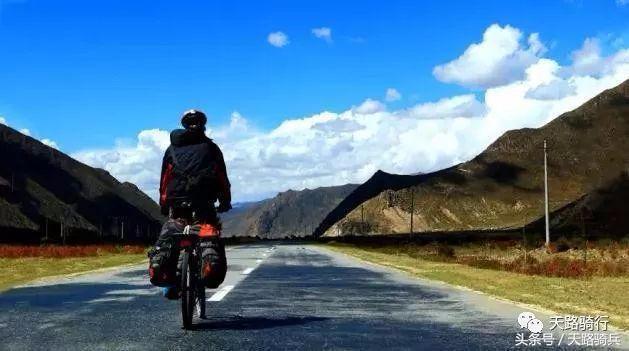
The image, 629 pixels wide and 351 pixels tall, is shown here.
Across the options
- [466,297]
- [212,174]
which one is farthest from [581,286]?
[212,174]

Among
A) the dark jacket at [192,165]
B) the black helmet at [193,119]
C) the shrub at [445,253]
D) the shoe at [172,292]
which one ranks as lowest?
the shrub at [445,253]

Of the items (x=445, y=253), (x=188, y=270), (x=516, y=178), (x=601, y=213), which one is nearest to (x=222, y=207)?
(x=188, y=270)

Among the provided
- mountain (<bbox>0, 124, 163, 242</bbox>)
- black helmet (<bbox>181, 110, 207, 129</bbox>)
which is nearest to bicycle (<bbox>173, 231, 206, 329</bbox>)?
black helmet (<bbox>181, 110, 207, 129</bbox>)

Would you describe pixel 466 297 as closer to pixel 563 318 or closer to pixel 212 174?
pixel 563 318

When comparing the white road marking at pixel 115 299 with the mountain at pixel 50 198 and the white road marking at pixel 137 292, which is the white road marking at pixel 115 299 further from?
the mountain at pixel 50 198

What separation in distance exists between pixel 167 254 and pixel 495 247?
56042 mm

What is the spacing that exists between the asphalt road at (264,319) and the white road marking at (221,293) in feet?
0.23

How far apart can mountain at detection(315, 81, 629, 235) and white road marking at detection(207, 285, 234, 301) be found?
14385 cm

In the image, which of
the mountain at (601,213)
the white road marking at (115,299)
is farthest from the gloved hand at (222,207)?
the mountain at (601,213)

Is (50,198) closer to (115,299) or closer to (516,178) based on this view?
(516,178)

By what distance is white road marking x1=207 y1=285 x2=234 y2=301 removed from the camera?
1183 centimetres

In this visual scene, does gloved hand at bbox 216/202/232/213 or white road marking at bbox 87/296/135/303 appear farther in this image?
white road marking at bbox 87/296/135/303

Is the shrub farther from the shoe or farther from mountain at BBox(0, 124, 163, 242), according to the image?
mountain at BBox(0, 124, 163, 242)

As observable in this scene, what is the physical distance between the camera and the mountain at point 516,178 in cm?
16112
